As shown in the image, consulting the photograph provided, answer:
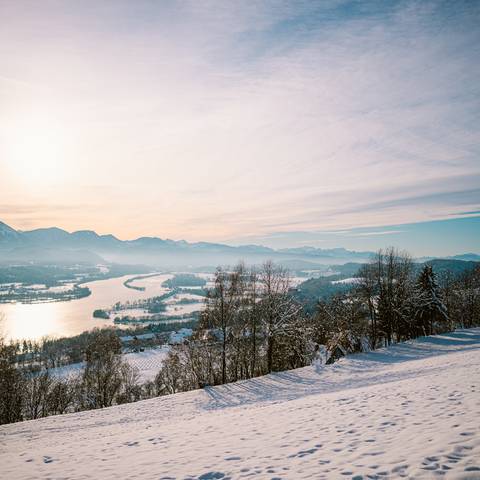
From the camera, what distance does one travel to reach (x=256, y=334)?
3256 centimetres

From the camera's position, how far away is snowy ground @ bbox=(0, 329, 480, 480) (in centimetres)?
725

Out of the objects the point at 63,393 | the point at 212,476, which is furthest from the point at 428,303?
the point at 63,393

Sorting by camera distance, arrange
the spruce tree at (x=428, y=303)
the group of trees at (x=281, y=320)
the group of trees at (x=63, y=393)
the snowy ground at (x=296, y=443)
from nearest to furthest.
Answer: the snowy ground at (x=296, y=443) → the group of trees at (x=281, y=320) → the group of trees at (x=63, y=393) → the spruce tree at (x=428, y=303)

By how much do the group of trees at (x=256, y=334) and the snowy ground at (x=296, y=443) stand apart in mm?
15085

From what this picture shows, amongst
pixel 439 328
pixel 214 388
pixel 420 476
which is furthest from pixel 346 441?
pixel 439 328

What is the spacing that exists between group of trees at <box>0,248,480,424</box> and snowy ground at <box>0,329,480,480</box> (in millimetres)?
15085

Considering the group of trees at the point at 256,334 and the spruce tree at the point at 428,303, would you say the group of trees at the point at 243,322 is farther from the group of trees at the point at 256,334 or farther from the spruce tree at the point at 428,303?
the spruce tree at the point at 428,303

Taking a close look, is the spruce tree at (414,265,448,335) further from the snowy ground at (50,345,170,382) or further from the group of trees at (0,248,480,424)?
the snowy ground at (50,345,170,382)

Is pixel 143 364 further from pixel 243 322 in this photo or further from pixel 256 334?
pixel 256 334

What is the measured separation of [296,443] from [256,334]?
23479 millimetres

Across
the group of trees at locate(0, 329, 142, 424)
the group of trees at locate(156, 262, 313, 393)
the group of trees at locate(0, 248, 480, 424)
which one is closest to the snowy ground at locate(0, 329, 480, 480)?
the group of trees at locate(156, 262, 313, 393)

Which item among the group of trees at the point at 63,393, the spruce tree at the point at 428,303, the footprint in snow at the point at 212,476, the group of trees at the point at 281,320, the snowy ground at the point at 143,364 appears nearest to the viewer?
the footprint in snow at the point at 212,476

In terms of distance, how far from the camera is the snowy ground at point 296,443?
725 centimetres

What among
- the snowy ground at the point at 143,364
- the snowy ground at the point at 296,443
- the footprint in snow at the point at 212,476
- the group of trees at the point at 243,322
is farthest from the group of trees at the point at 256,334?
the snowy ground at the point at 143,364
